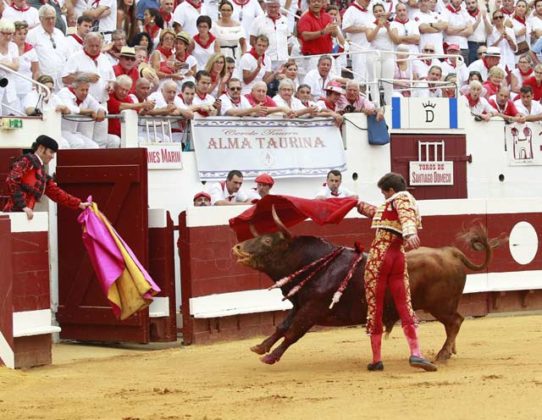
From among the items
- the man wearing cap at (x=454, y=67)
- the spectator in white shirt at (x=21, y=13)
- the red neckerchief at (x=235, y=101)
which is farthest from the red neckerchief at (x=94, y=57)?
the man wearing cap at (x=454, y=67)

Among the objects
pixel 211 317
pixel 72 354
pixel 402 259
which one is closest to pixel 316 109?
pixel 211 317

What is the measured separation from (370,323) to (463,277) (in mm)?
1148

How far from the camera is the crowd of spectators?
13312 millimetres

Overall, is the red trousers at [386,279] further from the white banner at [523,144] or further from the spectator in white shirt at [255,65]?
the white banner at [523,144]

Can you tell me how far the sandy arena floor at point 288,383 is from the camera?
796cm

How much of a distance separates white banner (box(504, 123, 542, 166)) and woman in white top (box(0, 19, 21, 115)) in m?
7.95

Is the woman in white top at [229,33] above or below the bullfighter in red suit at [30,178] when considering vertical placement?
above

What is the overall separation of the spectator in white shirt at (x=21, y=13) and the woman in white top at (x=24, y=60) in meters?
0.53

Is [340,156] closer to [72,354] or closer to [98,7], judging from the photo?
[98,7]

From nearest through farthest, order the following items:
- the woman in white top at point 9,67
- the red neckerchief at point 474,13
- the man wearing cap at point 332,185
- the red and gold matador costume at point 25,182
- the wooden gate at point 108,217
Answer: the red and gold matador costume at point 25,182 → the wooden gate at point 108,217 → the woman in white top at point 9,67 → the man wearing cap at point 332,185 → the red neckerchief at point 474,13

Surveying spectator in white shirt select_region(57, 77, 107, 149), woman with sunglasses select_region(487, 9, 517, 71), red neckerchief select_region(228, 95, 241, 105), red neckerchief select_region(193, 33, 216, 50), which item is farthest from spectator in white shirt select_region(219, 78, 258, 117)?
woman with sunglasses select_region(487, 9, 517, 71)

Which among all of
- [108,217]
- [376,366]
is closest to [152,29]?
[108,217]

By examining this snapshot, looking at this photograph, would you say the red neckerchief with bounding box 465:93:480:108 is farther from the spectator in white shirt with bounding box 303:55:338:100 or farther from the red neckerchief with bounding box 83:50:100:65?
the red neckerchief with bounding box 83:50:100:65

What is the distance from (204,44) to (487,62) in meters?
5.04
